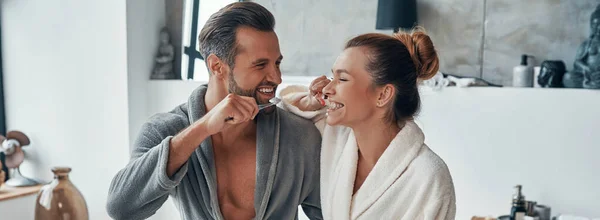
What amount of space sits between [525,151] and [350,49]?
1157 millimetres

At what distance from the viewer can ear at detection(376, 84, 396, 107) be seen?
52.0 inches

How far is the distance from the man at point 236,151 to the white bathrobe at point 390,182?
0.08 meters

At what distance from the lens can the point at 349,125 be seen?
4.39ft

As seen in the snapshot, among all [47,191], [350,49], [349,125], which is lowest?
[47,191]

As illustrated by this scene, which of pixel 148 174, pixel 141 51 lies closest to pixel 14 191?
pixel 141 51

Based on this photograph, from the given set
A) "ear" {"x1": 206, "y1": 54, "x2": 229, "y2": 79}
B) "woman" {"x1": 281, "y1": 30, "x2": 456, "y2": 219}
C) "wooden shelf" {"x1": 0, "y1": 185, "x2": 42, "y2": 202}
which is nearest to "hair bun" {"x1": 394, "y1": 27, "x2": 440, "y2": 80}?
"woman" {"x1": 281, "y1": 30, "x2": 456, "y2": 219}

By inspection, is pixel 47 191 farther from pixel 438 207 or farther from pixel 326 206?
pixel 438 207

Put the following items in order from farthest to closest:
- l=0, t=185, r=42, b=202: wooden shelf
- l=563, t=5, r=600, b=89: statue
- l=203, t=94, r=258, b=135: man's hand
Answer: l=0, t=185, r=42, b=202: wooden shelf → l=563, t=5, r=600, b=89: statue → l=203, t=94, r=258, b=135: man's hand

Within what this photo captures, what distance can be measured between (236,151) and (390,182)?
1.42 ft

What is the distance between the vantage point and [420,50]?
52.2 inches

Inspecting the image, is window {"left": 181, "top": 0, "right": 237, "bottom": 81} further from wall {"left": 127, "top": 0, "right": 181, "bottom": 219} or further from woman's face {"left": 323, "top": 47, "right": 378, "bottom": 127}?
woman's face {"left": 323, "top": 47, "right": 378, "bottom": 127}

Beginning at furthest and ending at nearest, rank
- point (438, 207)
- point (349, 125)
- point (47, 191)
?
1. point (47, 191)
2. point (349, 125)
3. point (438, 207)

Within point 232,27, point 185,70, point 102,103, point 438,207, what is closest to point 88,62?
point 102,103

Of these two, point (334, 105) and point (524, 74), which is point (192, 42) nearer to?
point (524, 74)
